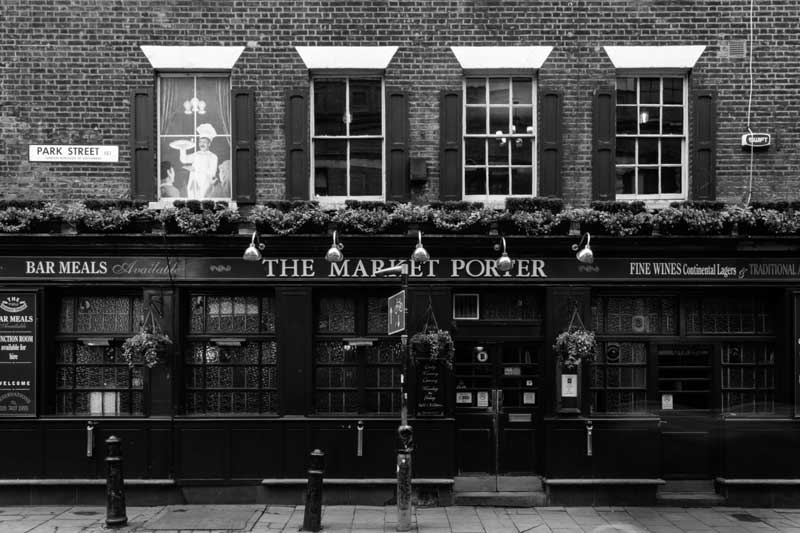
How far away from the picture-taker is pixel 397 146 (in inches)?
402

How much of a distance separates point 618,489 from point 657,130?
18.3ft

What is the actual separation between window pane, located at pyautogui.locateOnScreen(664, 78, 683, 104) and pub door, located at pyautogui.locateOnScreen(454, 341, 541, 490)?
14.5 feet

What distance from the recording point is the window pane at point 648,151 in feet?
34.2

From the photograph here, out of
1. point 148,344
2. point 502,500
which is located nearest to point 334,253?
point 148,344

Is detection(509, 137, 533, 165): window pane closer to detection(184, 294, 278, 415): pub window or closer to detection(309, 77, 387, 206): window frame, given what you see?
detection(309, 77, 387, 206): window frame

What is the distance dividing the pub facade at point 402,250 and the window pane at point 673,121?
0.05 m

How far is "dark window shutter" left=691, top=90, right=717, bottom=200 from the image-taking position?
10211 mm

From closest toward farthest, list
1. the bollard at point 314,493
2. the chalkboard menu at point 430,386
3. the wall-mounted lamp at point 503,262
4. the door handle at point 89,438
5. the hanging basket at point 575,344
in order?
the bollard at point 314,493 → the wall-mounted lamp at point 503,262 → the hanging basket at point 575,344 → the door handle at point 89,438 → the chalkboard menu at point 430,386

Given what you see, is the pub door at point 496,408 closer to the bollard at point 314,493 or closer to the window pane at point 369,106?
the bollard at point 314,493

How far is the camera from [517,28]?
1027 cm

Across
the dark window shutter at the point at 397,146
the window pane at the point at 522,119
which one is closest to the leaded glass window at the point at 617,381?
the window pane at the point at 522,119

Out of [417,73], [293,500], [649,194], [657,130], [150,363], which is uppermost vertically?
[417,73]

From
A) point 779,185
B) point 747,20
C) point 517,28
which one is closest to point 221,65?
point 517,28

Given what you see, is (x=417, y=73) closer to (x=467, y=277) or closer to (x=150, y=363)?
(x=467, y=277)
